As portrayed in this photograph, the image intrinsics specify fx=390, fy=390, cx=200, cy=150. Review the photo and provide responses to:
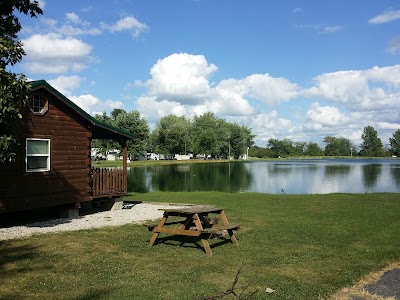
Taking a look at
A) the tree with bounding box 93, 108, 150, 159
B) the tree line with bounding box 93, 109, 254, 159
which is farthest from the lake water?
the tree line with bounding box 93, 109, 254, 159

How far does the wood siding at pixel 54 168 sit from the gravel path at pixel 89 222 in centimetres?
84

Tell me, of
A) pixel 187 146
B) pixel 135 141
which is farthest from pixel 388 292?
pixel 187 146

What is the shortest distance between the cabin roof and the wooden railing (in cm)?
184

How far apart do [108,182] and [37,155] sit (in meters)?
4.01

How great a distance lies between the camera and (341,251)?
401 inches

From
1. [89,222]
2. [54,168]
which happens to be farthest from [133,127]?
[89,222]

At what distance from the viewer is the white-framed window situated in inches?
569

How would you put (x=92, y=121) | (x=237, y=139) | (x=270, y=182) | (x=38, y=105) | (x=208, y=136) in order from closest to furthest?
(x=38, y=105), (x=92, y=121), (x=270, y=182), (x=208, y=136), (x=237, y=139)

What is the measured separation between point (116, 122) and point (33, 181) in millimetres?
74899

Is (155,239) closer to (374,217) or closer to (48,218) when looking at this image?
(48,218)

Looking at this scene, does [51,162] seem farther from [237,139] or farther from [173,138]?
[237,139]

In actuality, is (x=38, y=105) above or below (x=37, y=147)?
above

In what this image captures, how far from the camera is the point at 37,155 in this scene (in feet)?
48.2

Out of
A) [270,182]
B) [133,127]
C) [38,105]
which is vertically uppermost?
[133,127]
